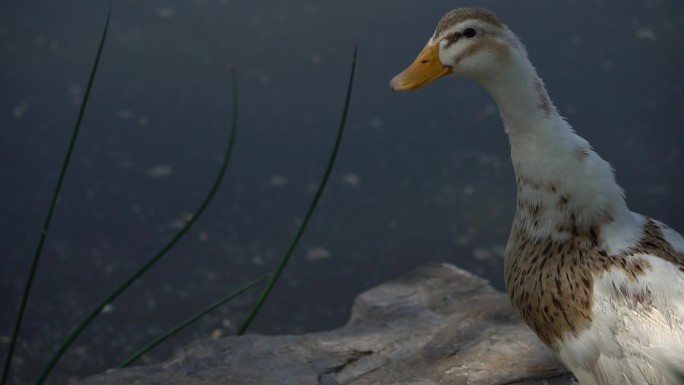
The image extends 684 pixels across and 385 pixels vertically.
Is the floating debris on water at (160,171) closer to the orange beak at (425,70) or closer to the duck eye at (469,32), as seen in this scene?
the orange beak at (425,70)

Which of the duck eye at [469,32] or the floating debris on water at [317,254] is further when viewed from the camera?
the floating debris on water at [317,254]

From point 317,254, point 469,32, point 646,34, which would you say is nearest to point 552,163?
point 469,32

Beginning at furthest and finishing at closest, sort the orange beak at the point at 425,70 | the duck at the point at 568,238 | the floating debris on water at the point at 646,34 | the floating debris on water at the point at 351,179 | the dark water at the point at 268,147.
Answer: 1. the floating debris on water at the point at 646,34
2. the floating debris on water at the point at 351,179
3. the dark water at the point at 268,147
4. the orange beak at the point at 425,70
5. the duck at the point at 568,238

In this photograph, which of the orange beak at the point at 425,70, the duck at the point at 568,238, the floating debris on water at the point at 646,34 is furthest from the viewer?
the floating debris on water at the point at 646,34

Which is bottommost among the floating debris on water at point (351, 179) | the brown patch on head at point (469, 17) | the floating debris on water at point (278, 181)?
the brown patch on head at point (469, 17)

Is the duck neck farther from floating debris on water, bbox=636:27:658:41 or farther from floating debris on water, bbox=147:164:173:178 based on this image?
floating debris on water, bbox=636:27:658:41

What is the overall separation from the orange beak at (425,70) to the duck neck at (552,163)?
0.07 m

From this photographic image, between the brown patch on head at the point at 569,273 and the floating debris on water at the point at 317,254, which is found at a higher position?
the floating debris on water at the point at 317,254

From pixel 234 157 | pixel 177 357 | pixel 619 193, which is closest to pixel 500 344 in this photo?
pixel 619 193

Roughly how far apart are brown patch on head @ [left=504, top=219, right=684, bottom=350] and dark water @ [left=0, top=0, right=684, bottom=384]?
1.03 metres

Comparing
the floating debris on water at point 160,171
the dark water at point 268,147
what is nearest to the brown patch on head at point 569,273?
the dark water at point 268,147

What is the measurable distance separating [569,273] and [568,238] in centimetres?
6

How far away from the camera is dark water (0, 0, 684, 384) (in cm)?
238

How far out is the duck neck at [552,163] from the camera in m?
1.29
